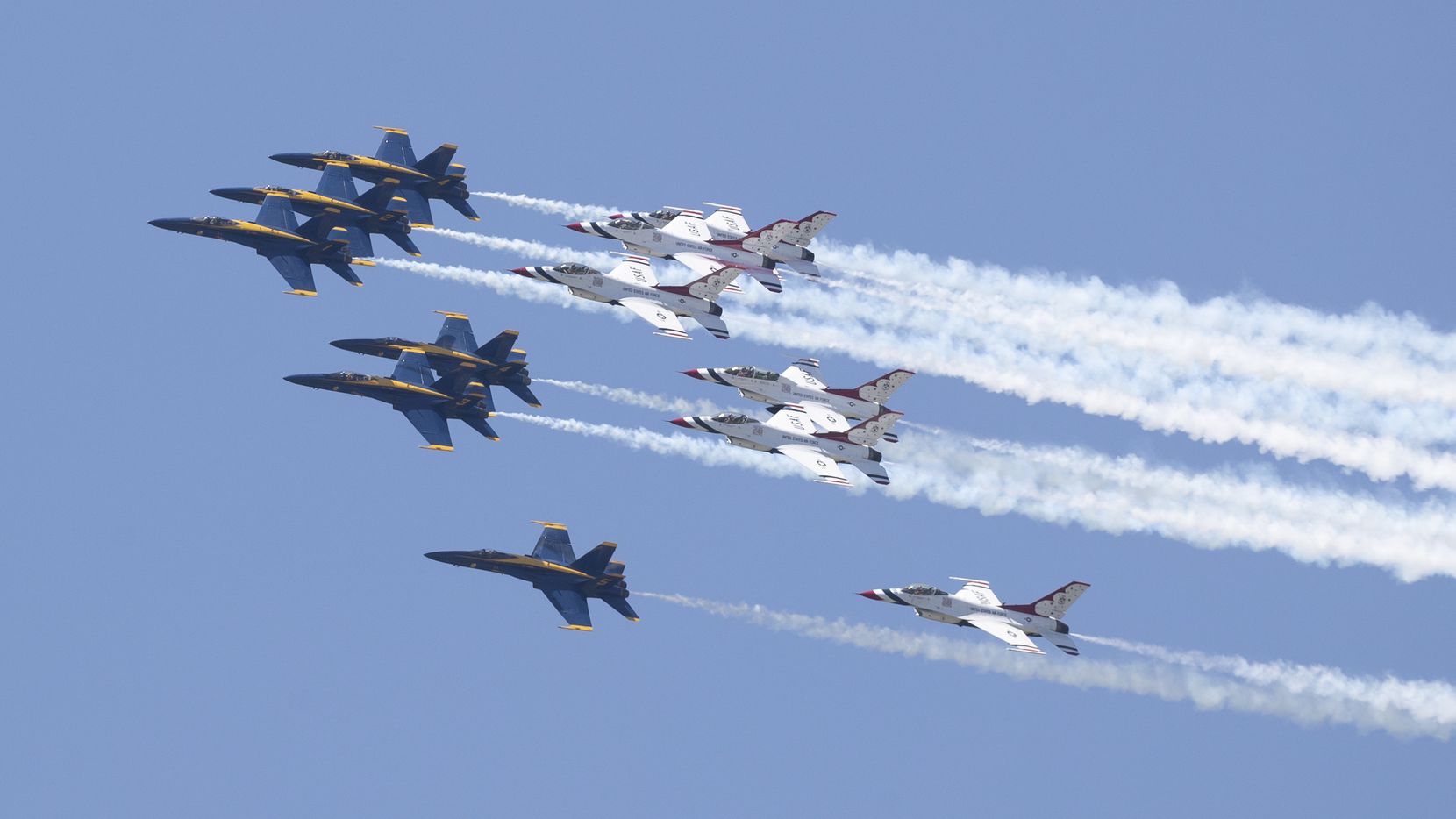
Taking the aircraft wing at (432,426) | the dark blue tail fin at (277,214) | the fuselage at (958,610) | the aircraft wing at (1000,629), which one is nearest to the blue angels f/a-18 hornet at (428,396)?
the aircraft wing at (432,426)

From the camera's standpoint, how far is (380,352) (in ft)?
400

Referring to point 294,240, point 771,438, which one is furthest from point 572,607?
point 294,240

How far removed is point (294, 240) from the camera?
4695 inches

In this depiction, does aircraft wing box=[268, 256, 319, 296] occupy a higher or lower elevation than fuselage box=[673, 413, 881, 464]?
higher

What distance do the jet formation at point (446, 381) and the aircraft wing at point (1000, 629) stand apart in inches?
894

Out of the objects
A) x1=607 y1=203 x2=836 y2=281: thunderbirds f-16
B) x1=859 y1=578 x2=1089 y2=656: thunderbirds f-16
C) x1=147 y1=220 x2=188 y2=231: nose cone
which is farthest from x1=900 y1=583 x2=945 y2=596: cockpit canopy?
x1=147 y1=220 x2=188 y2=231: nose cone

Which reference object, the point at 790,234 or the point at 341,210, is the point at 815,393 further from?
the point at 341,210

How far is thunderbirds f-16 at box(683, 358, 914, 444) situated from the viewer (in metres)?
120

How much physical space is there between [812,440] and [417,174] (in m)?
23.9

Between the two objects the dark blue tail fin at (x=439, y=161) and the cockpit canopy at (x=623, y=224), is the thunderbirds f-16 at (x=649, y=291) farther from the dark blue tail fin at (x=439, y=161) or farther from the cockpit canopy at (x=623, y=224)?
the dark blue tail fin at (x=439, y=161)

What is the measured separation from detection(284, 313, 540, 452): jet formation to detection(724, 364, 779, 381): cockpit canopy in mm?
9297

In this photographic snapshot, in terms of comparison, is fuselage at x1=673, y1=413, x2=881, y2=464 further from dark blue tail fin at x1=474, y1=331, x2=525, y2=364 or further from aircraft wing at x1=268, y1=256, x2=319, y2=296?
aircraft wing at x1=268, y1=256, x2=319, y2=296

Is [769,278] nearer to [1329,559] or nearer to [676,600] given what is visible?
[676,600]

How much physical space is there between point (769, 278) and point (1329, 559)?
95.0 feet
